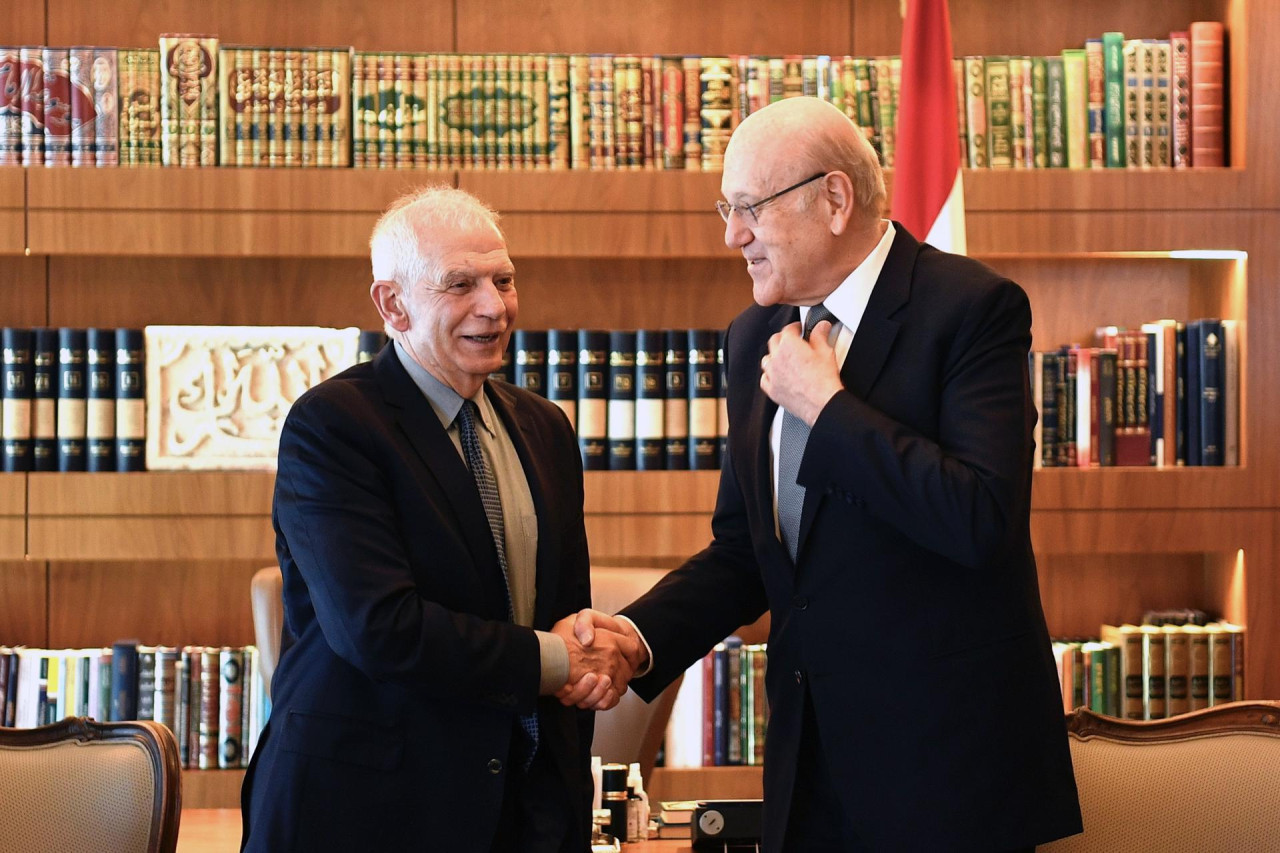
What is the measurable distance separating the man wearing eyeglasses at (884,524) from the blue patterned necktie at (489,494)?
37cm

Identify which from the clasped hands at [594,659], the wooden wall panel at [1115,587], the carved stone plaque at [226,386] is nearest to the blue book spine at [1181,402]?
the wooden wall panel at [1115,587]

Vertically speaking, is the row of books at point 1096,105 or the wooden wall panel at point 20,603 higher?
the row of books at point 1096,105

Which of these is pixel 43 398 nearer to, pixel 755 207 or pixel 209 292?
pixel 209 292

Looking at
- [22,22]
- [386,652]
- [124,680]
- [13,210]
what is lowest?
[124,680]

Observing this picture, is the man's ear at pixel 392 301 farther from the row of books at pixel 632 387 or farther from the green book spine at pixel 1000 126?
the green book spine at pixel 1000 126

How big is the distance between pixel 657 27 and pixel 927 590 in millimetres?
2572

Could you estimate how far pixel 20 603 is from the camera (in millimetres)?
3975

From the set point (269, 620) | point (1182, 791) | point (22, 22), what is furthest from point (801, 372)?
point (22, 22)

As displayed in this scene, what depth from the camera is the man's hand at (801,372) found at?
1946 millimetres

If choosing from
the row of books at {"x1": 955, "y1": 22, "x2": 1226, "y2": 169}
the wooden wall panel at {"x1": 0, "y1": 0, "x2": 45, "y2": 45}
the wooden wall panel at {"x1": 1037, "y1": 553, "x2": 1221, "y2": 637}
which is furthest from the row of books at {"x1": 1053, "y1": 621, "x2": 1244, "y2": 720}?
the wooden wall panel at {"x1": 0, "y1": 0, "x2": 45, "y2": 45}

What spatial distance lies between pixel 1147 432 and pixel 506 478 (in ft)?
7.53

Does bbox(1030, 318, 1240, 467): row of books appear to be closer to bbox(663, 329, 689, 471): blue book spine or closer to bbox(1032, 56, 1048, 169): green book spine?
bbox(1032, 56, 1048, 169): green book spine

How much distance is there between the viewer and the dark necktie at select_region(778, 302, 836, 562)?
6.70 feet

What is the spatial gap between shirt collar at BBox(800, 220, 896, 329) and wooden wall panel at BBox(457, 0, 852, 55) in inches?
84.8
